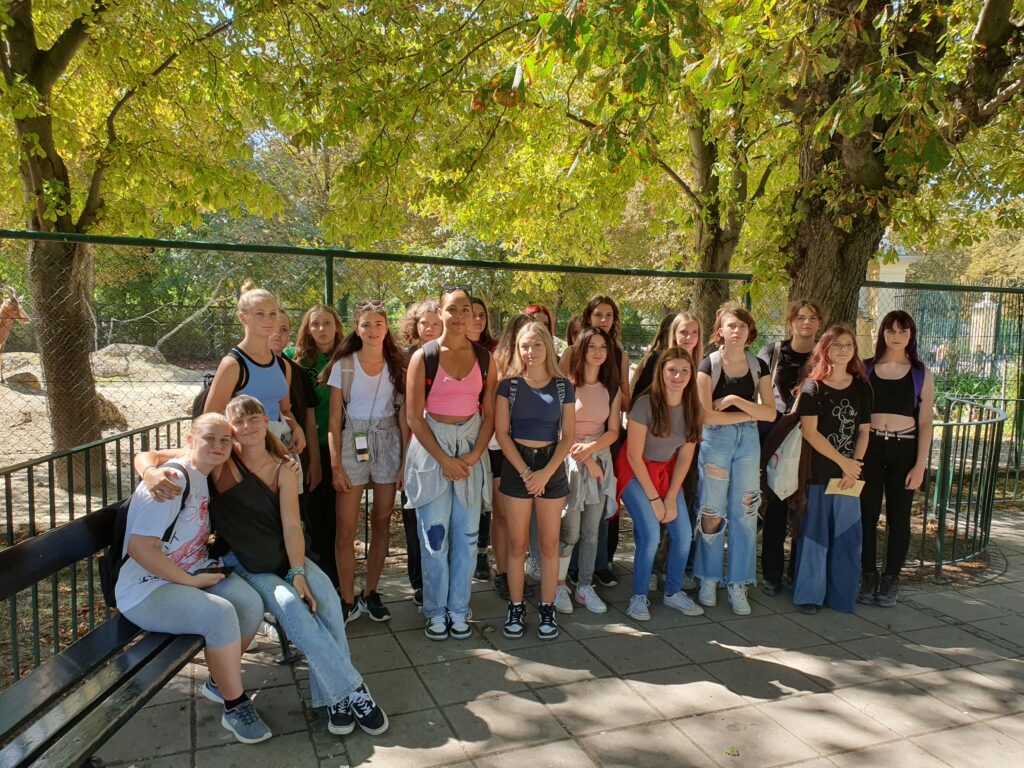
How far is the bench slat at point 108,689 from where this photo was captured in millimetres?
2292

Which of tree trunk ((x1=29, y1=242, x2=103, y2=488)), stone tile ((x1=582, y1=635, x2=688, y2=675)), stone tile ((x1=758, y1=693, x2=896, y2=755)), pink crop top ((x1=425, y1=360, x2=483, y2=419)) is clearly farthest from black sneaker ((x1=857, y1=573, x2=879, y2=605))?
tree trunk ((x1=29, y1=242, x2=103, y2=488))

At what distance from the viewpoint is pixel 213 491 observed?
10.8ft

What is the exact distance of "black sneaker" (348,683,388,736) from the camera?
121 inches

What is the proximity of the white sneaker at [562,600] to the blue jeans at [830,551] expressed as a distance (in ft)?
4.77

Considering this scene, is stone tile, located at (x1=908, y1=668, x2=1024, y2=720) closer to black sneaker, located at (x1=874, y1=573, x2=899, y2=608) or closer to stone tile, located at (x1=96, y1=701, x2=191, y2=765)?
black sneaker, located at (x1=874, y1=573, x2=899, y2=608)

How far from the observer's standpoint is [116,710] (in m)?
2.45

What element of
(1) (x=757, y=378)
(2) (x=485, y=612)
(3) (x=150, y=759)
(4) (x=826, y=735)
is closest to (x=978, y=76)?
(1) (x=757, y=378)

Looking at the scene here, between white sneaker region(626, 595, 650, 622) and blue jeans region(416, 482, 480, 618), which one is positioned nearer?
blue jeans region(416, 482, 480, 618)

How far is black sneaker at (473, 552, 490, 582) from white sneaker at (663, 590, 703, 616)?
4.06 ft

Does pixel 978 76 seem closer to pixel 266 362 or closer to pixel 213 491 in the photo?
pixel 266 362

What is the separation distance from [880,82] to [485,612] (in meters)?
3.72

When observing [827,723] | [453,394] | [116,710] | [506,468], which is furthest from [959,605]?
[116,710]

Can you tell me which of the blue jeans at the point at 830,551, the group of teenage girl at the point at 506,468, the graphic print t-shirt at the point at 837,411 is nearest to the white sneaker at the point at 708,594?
the group of teenage girl at the point at 506,468

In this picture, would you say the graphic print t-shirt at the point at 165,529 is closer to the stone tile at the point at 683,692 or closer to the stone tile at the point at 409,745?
the stone tile at the point at 409,745
